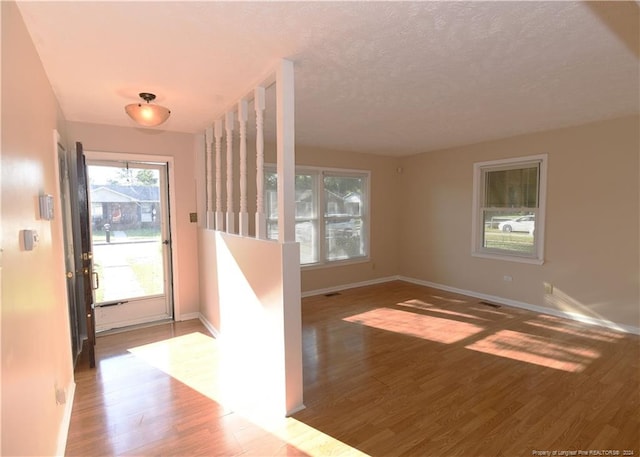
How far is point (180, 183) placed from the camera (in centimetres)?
416

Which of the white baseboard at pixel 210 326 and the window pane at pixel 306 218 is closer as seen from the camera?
the white baseboard at pixel 210 326

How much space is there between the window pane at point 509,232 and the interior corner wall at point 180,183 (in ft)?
14.1

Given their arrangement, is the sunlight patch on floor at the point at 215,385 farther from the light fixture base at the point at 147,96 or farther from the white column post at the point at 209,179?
the light fixture base at the point at 147,96

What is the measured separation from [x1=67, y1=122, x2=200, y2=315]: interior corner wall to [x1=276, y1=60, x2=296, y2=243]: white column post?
2426 mm

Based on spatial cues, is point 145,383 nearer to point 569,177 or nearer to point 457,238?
point 457,238

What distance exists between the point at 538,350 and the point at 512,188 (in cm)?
239

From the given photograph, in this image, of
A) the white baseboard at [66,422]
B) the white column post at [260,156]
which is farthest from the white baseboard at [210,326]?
the white column post at [260,156]

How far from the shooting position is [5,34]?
1.37 m

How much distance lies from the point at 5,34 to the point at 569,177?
204 inches

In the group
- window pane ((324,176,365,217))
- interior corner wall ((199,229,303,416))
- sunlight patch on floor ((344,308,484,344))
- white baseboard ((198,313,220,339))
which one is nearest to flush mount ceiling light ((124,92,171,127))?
interior corner wall ((199,229,303,416))

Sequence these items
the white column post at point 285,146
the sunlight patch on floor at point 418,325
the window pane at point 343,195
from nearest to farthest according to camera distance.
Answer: the white column post at point 285,146 → the sunlight patch on floor at point 418,325 → the window pane at point 343,195

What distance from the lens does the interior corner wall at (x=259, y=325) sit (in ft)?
7.41

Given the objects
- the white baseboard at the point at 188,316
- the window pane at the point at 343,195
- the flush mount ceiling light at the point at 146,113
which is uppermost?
the flush mount ceiling light at the point at 146,113

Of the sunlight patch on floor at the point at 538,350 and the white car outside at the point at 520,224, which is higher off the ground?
the white car outside at the point at 520,224
